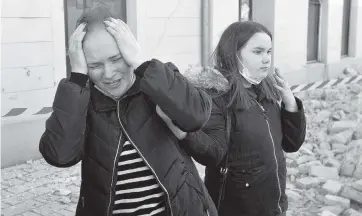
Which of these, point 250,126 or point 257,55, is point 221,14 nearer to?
point 257,55

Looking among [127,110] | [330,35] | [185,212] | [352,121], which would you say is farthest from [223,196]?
[330,35]

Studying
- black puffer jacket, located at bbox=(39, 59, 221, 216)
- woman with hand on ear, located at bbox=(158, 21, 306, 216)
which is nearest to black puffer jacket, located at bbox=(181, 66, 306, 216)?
woman with hand on ear, located at bbox=(158, 21, 306, 216)

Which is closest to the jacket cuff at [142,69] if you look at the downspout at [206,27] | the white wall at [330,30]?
the downspout at [206,27]

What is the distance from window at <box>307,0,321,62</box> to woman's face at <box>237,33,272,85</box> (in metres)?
11.6

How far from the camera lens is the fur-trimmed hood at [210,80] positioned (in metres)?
2.82

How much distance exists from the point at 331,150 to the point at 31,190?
→ 4.22 m

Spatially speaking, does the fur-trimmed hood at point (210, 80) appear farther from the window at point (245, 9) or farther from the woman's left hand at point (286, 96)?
the window at point (245, 9)

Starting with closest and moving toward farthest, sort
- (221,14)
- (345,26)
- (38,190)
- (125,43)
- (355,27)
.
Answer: (125,43) → (38,190) → (221,14) → (355,27) → (345,26)

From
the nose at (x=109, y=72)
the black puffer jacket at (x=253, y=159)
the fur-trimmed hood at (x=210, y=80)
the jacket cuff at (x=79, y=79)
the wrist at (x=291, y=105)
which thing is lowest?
the black puffer jacket at (x=253, y=159)

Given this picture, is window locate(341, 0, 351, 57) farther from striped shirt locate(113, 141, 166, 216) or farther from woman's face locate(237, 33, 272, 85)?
striped shirt locate(113, 141, 166, 216)

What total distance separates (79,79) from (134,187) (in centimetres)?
47

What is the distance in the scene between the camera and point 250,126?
2793mm

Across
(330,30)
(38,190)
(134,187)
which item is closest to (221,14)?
(330,30)

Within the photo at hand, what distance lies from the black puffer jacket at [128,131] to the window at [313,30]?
41.4ft
